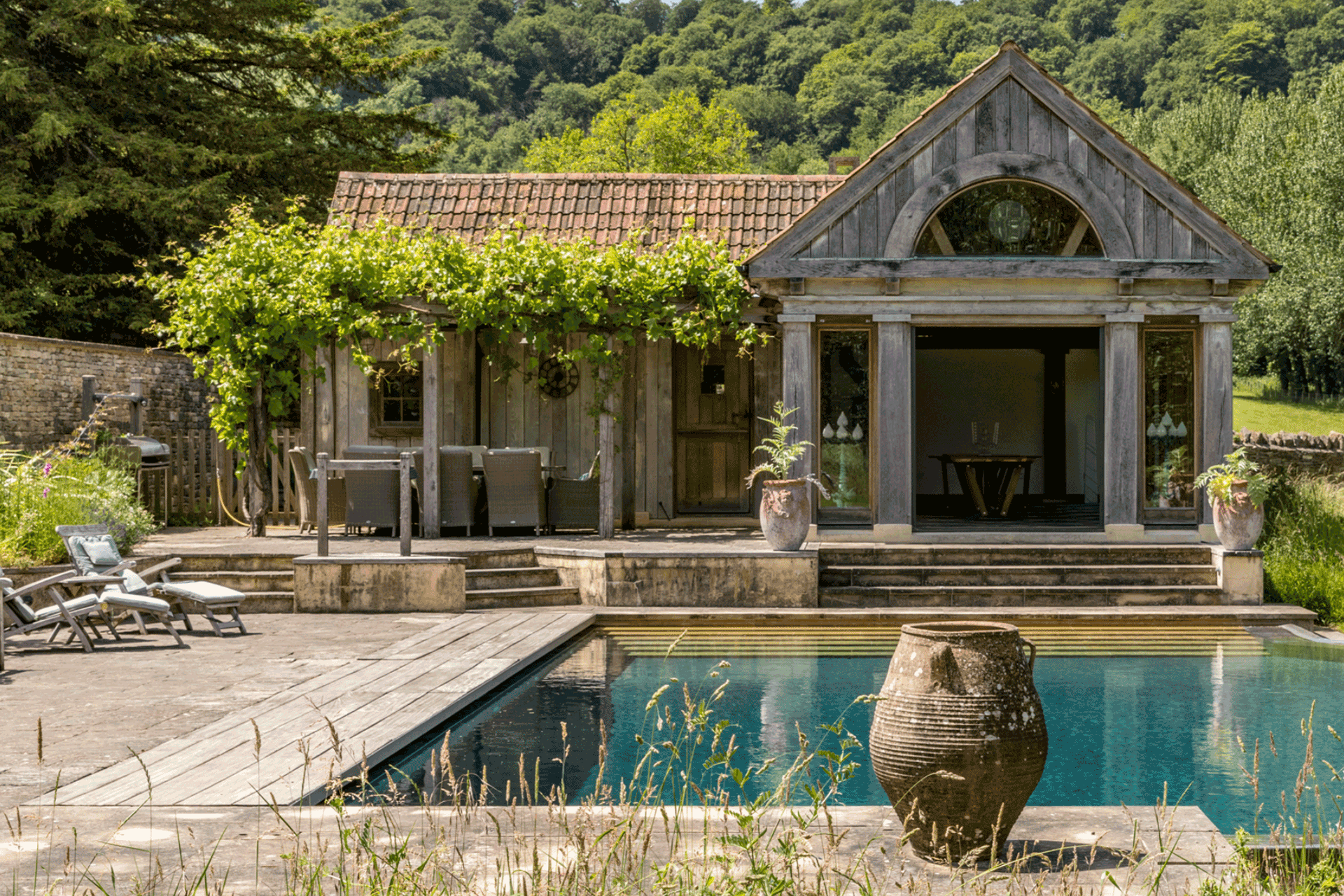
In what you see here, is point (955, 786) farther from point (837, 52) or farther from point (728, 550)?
point (837, 52)

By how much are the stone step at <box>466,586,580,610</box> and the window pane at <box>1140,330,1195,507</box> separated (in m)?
5.68

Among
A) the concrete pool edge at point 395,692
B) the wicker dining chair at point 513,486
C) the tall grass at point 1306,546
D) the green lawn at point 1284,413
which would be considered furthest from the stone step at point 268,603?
the green lawn at point 1284,413

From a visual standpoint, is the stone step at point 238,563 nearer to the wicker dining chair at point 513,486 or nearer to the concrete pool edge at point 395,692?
the concrete pool edge at point 395,692

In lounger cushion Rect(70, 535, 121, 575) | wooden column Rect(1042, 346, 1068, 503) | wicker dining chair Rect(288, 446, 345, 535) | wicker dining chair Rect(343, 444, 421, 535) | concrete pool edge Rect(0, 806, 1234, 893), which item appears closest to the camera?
concrete pool edge Rect(0, 806, 1234, 893)

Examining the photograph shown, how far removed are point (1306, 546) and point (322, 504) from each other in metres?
8.97

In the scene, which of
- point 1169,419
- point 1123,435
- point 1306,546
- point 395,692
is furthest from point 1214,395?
point 395,692

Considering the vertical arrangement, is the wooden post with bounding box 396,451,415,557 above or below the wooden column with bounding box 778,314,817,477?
below

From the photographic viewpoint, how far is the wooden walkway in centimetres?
493

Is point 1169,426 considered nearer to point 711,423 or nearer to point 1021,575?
point 1021,575

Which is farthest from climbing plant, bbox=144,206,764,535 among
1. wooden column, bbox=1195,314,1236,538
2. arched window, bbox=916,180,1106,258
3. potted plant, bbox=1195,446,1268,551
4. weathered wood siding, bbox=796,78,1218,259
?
potted plant, bbox=1195,446,1268,551

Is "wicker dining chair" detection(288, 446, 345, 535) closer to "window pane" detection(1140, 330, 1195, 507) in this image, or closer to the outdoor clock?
the outdoor clock

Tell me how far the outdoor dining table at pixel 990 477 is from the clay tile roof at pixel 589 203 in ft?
11.3

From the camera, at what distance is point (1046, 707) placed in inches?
293

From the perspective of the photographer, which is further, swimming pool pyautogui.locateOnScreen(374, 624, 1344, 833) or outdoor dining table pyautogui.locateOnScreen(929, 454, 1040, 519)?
outdoor dining table pyautogui.locateOnScreen(929, 454, 1040, 519)
